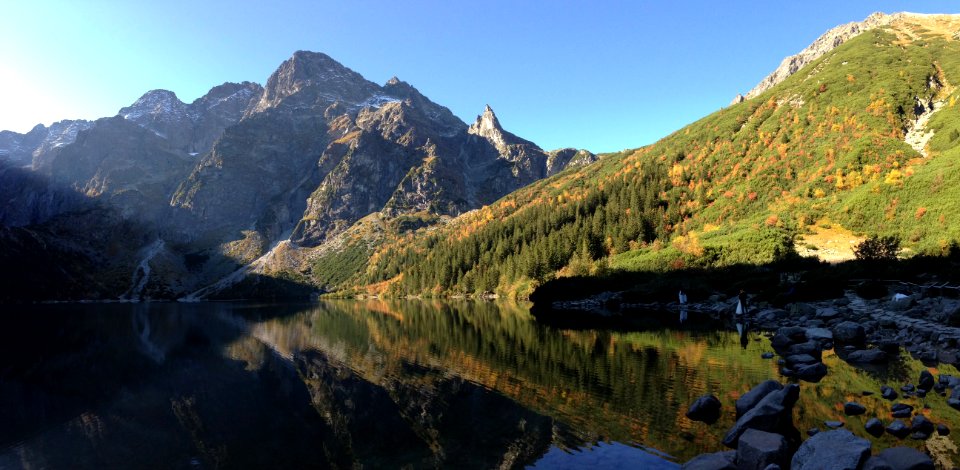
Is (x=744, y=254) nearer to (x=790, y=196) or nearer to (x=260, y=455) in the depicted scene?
(x=790, y=196)

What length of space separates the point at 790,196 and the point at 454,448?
101 m

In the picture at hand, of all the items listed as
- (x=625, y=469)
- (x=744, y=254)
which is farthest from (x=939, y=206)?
(x=625, y=469)

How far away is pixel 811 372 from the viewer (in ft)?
71.9

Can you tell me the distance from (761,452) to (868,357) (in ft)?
62.7

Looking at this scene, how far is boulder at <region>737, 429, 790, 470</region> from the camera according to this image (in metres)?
12.0

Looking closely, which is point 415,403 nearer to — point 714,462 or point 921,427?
point 714,462

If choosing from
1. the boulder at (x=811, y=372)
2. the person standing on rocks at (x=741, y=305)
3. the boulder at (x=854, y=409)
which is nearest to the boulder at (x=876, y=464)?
the boulder at (x=854, y=409)

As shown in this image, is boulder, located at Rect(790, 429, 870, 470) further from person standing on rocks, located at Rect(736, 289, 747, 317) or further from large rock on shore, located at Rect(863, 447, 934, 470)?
person standing on rocks, located at Rect(736, 289, 747, 317)

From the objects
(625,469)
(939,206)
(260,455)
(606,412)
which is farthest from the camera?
(939,206)

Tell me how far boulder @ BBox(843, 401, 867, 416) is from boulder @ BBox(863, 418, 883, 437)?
1.71 m

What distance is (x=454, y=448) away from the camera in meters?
16.8

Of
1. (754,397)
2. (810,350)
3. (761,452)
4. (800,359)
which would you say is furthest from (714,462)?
(810,350)

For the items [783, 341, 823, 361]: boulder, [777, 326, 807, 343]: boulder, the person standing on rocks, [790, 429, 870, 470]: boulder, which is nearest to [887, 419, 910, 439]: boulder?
[790, 429, 870, 470]: boulder

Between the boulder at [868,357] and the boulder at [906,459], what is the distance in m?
17.3
